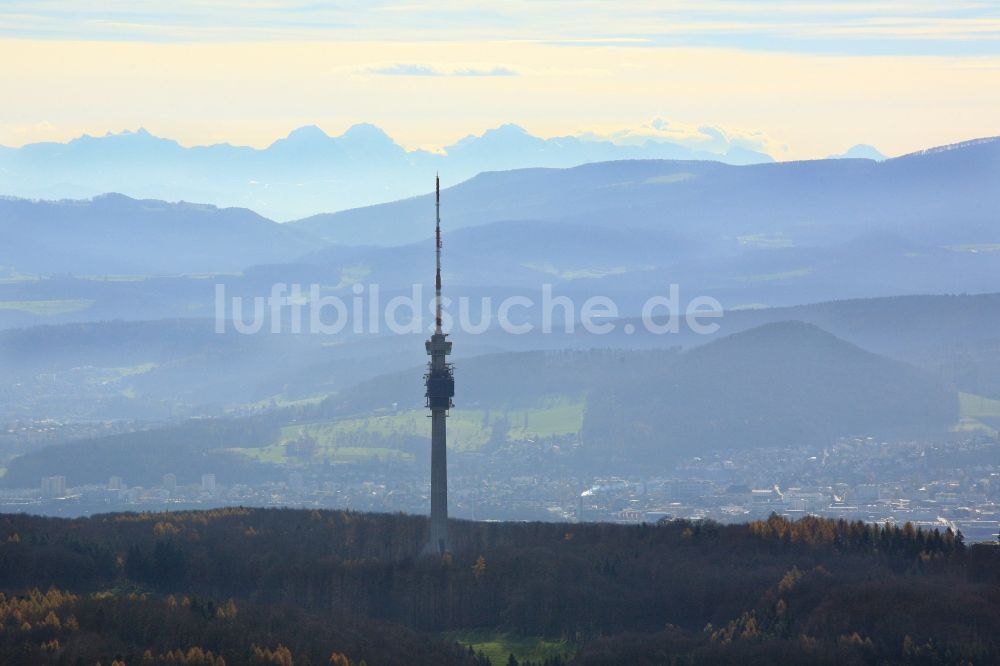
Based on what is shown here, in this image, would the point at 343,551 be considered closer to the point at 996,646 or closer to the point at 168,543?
→ the point at 168,543

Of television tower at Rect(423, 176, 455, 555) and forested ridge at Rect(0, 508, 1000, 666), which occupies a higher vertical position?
television tower at Rect(423, 176, 455, 555)

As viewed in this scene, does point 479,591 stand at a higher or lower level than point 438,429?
lower

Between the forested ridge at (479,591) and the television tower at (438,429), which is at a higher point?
the television tower at (438,429)

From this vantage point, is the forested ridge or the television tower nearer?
the forested ridge

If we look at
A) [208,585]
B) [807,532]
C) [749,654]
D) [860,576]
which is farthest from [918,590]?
[208,585]

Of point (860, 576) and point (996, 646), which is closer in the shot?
point (996, 646)

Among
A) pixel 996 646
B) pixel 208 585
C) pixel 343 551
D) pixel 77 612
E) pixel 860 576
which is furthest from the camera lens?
pixel 343 551

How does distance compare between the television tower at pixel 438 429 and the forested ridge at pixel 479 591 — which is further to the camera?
the television tower at pixel 438 429

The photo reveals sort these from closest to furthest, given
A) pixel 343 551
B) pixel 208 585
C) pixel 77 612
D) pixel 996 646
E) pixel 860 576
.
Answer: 1. pixel 996 646
2. pixel 77 612
3. pixel 860 576
4. pixel 208 585
5. pixel 343 551
